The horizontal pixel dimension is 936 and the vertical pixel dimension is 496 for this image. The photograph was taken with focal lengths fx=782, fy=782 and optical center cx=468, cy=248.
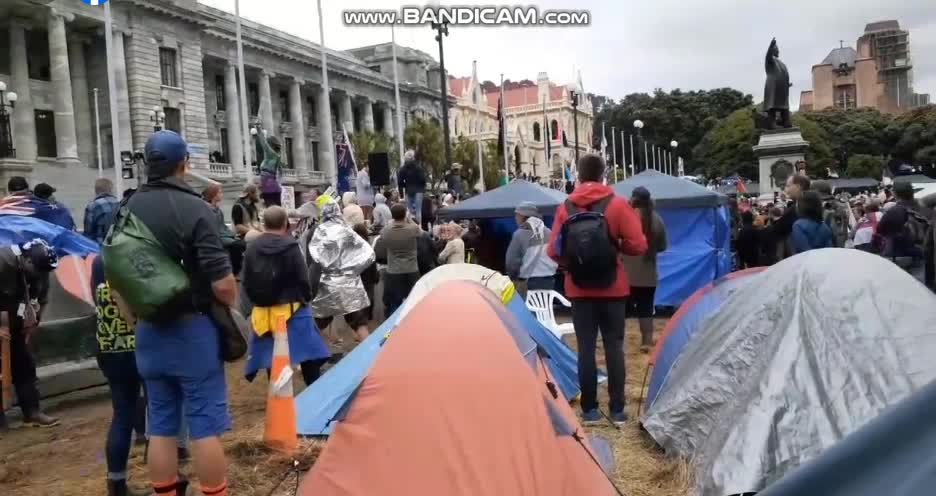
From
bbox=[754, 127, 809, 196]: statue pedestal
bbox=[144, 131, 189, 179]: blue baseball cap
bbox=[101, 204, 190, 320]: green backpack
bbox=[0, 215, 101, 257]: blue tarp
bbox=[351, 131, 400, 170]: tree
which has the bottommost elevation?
bbox=[101, 204, 190, 320]: green backpack

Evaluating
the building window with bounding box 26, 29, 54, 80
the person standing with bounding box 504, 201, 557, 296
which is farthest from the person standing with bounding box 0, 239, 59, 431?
the building window with bounding box 26, 29, 54, 80

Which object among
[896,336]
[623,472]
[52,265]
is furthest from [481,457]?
[52,265]

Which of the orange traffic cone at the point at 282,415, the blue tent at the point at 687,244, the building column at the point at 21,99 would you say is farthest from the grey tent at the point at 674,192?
the building column at the point at 21,99

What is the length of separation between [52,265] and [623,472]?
16.4 ft

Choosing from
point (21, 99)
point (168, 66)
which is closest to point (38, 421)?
point (21, 99)

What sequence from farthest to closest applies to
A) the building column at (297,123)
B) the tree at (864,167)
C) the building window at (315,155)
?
the tree at (864,167) < the building window at (315,155) < the building column at (297,123)

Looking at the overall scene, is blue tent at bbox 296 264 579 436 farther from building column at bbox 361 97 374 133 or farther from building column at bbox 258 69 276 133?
building column at bbox 361 97 374 133

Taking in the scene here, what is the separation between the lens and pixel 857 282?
4.40 meters

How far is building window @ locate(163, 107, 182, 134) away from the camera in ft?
144

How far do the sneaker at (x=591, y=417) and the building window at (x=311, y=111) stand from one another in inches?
2341

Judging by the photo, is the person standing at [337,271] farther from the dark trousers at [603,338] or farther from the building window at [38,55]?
the building window at [38,55]

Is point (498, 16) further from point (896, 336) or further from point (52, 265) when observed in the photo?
point (896, 336)

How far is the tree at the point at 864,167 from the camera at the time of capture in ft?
205

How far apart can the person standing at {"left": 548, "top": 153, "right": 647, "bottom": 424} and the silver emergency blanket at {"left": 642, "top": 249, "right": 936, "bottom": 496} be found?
2.75 ft
